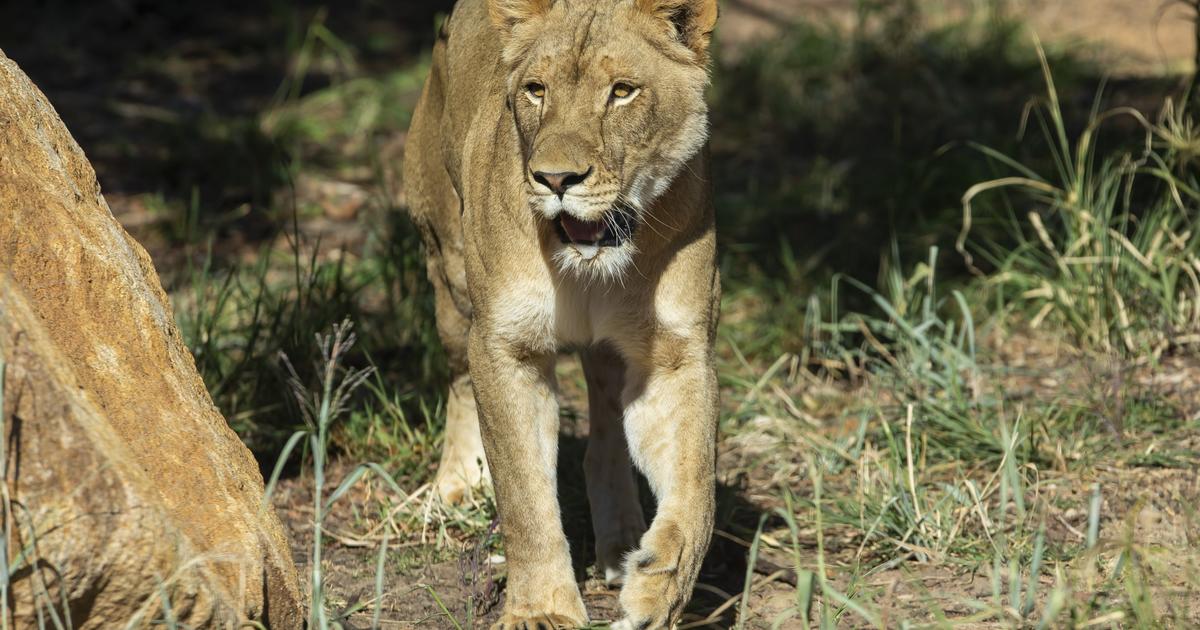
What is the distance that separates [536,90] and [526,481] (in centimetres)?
99

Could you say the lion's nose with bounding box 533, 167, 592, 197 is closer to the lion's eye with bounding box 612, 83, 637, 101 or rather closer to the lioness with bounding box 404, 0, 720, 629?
the lioness with bounding box 404, 0, 720, 629

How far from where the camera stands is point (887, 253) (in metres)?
6.34

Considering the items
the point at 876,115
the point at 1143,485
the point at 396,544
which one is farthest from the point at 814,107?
the point at 396,544

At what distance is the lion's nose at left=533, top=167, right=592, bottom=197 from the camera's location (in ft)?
10.7

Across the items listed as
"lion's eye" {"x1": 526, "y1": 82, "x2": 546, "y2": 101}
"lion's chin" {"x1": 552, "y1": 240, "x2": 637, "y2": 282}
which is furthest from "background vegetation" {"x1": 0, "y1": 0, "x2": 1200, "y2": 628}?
"lion's eye" {"x1": 526, "y1": 82, "x2": 546, "y2": 101}

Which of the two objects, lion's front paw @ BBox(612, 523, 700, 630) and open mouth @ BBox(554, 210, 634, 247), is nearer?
lion's front paw @ BBox(612, 523, 700, 630)

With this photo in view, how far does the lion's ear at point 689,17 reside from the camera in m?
3.60

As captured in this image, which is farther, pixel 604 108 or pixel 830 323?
pixel 830 323

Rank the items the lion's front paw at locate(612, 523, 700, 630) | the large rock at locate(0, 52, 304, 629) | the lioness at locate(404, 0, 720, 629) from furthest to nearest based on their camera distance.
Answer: the lioness at locate(404, 0, 720, 629), the lion's front paw at locate(612, 523, 700, 630), the large rock at locate(0, 52, 304, 629)

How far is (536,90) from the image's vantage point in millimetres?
3541

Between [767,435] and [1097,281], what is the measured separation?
Answer: 1418mm

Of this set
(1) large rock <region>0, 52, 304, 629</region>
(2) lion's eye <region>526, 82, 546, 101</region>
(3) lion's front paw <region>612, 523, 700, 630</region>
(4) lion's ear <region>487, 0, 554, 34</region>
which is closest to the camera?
(1) large rock <region>0, 52, 304, 629</region>

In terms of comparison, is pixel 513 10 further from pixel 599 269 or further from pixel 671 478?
pixel 671 478

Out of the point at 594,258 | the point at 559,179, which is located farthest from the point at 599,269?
the point at 559,179
